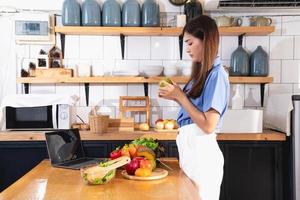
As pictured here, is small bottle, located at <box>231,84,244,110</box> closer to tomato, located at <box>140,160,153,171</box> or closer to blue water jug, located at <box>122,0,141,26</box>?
blue water jug, located at <box>122,0,141,26</box>

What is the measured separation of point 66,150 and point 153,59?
6.08 ft

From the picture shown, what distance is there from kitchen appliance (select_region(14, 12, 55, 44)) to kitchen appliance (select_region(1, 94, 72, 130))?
0.68 metres

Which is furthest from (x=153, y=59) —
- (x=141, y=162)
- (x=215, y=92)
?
(x=141, y=162)

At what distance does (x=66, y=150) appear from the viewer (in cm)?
195

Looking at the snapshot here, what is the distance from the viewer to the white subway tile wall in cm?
357

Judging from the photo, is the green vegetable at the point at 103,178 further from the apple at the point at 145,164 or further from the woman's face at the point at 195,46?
the woman's face at the point at 195,46

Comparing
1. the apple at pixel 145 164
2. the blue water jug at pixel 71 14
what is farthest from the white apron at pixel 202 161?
the blue water jug at pixel 71 14

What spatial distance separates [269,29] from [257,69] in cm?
39

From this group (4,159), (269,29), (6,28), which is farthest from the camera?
(6,28)

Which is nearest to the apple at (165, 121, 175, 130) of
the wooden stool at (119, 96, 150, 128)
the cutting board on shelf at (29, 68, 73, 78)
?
the wooden stool at (119, 96, 150, 128)

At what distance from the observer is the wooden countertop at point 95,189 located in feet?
4.33

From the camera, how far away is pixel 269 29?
328 centimetres

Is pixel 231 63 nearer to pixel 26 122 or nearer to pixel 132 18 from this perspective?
pixel 132 18

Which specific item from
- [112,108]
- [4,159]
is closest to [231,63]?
[112,108]
